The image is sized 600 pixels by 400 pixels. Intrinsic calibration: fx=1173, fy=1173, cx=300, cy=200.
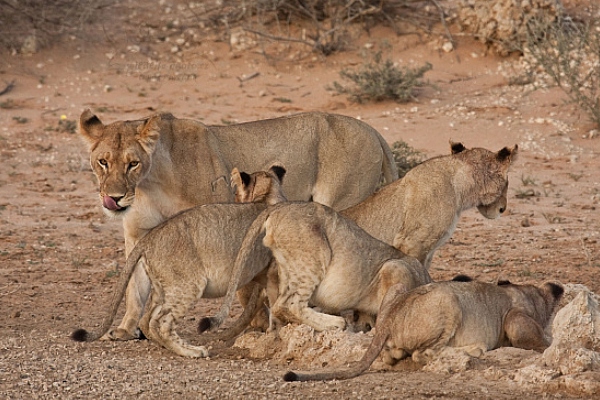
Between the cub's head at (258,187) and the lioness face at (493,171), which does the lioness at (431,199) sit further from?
the cub's head at (258,187)

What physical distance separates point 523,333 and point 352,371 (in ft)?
4.28

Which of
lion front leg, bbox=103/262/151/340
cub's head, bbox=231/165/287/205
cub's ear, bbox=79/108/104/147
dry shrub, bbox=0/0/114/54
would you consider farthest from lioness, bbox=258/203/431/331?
dry shrub, bbox=0/0/114/54

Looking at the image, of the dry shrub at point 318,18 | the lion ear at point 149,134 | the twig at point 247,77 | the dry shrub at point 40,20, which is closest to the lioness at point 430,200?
the lion ear at point 149,134

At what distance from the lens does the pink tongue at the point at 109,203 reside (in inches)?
311

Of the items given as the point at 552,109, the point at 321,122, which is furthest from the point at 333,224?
the point at 552,109

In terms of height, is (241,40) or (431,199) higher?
(431,199)

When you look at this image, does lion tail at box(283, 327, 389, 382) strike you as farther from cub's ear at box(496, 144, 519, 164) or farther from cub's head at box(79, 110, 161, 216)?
cub's ear at box(496, 144, 519, 164)

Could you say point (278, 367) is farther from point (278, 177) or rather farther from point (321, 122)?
point (321, 122)

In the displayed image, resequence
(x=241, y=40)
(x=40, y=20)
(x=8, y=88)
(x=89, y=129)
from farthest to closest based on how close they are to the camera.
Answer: (x=241, y=40)
(x=40, y=20)
(x=8, y=88)
(x=89, y=129)

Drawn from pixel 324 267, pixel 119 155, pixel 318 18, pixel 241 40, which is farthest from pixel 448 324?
pixel 318 18

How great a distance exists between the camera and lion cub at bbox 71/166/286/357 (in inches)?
291

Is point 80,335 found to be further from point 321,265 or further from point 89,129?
point 89,129

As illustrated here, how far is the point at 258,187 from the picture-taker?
8016mm

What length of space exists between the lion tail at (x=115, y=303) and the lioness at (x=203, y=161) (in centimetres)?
15
